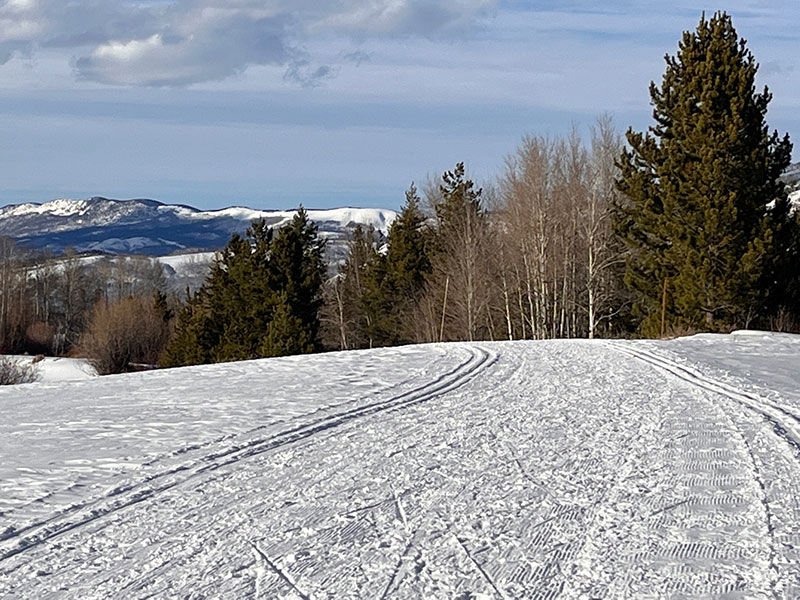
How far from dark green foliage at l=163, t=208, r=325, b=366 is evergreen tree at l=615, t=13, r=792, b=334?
60.7 ft

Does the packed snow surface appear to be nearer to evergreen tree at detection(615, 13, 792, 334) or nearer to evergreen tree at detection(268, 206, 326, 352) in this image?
evergreen tree at detection(615, 13, 792, 334)

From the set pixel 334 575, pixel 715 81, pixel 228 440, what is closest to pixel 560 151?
pixel 715 81

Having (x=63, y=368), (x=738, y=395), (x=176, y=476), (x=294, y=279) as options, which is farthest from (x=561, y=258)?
(x=63, y=368)

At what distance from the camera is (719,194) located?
1028 inches

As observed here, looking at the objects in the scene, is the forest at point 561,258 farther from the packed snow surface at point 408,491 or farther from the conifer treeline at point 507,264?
the packed snow surface at point 408,491

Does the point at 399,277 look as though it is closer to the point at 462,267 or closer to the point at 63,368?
the point at 462,267

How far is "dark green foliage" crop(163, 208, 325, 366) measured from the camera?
4141cm

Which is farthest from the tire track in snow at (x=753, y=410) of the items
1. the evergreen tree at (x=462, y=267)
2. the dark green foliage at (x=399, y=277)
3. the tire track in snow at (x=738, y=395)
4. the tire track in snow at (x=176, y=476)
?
the dark green foliage at (x=399, y=277)

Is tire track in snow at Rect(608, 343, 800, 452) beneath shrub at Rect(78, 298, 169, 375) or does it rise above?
above

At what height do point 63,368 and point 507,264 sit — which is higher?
point 507,264

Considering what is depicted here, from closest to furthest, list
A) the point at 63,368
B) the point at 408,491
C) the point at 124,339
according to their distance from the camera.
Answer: the point at 408,491, the point at 63,368, the point at 124,339

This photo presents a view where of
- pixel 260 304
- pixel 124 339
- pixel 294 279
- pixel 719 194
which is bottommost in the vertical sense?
pixel 124 339

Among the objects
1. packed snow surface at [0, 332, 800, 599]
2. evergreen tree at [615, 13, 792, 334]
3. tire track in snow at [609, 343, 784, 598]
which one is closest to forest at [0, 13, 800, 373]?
evergreen tree at [615, 13, 792, 334]

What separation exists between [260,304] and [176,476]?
3549 cm
